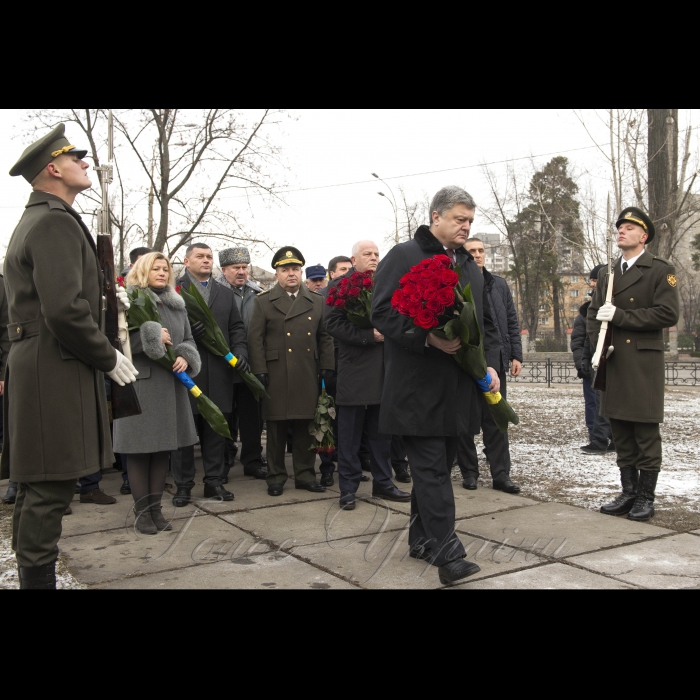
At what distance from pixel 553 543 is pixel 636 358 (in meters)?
1.79

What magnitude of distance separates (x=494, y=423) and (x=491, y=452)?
0.86ft

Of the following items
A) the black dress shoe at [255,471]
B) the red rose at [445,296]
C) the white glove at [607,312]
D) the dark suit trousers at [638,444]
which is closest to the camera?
the red rose at [445,296]

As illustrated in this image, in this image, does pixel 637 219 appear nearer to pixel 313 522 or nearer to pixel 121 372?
pixel 313 522

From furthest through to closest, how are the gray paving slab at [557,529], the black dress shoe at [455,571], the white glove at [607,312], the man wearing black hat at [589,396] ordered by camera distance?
the man wearing black hat at [589,396]
the white glove at [607,312]
the gray paving slab at [557,529]
the black dress shoe at [455,571]

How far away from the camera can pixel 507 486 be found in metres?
6.70

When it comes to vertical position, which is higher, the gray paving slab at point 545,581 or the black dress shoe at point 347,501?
the black dress shoe at point 347,501

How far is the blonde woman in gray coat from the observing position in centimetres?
540

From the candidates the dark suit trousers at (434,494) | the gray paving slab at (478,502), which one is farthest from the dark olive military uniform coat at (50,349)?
the gray paving slab at (478,502)

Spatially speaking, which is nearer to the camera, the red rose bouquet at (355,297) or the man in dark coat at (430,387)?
the man in dark coat at (430,387)

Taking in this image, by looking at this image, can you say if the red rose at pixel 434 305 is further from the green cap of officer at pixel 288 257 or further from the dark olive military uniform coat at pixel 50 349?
the green cap of officer at pixel 288 257

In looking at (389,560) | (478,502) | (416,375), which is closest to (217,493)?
(478,502)

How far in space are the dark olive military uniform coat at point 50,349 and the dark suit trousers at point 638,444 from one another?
3994 mm

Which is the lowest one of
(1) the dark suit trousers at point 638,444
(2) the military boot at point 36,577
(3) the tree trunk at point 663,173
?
(2) the military boot at point 36,577

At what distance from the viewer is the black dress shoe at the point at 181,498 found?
20.8 ft
